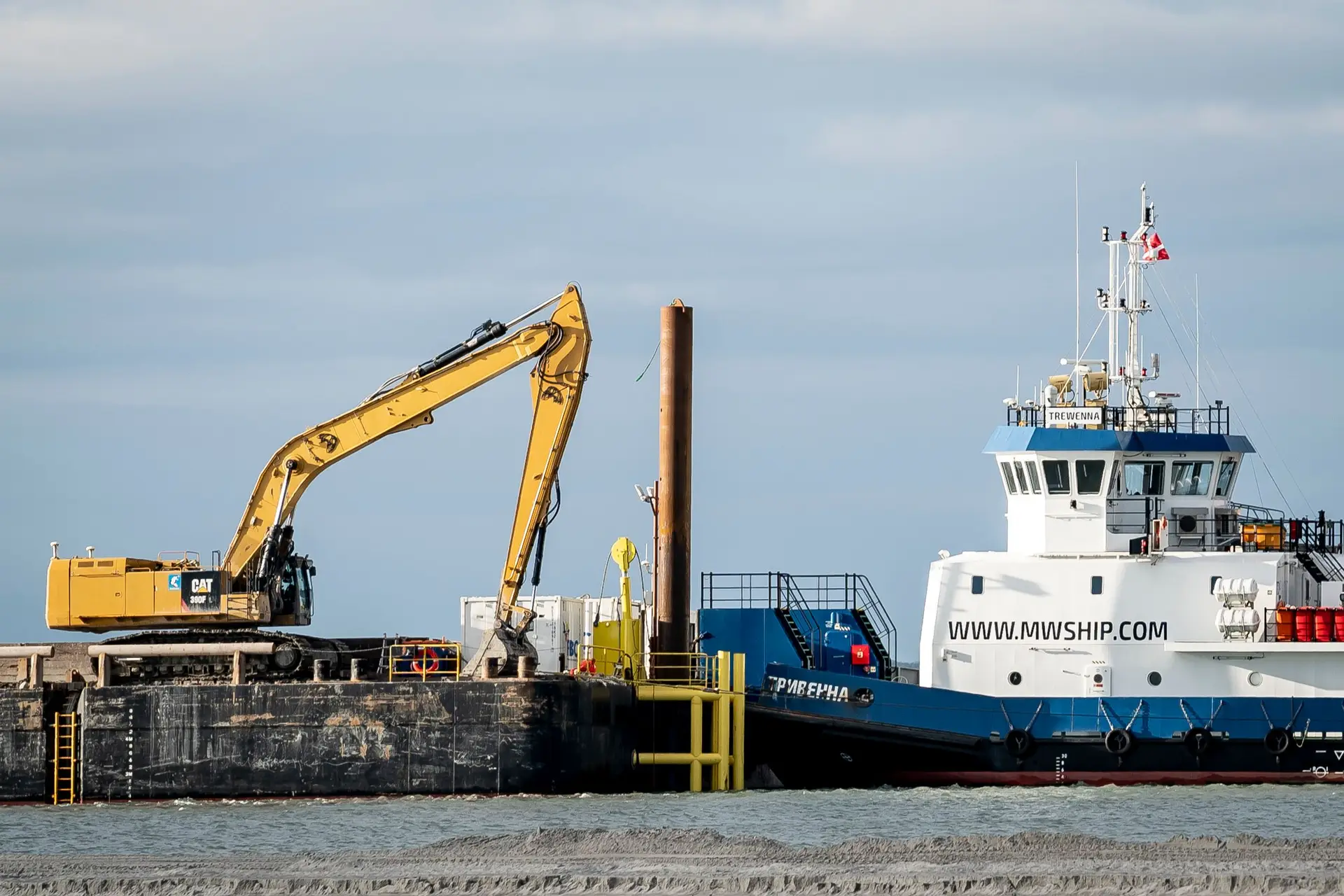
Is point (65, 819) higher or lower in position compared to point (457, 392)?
lower

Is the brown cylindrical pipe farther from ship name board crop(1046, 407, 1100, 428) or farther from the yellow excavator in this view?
ship name board crop(1046, 407, 1100, 428)

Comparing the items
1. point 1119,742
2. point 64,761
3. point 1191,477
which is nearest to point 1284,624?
point 1191,477

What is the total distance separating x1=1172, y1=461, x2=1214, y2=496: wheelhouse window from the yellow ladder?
16.2m

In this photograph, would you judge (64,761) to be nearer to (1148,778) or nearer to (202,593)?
(202,593)

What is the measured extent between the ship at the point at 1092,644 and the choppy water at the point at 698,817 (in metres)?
0.59

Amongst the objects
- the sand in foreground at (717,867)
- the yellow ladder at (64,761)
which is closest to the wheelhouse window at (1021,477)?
the sand in foreground at (717,867)

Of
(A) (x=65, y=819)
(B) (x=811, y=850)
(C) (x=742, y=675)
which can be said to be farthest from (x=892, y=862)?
(A) (x=65, y=819)

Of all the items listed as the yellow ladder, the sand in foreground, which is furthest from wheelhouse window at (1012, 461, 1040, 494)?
the yellow ladder

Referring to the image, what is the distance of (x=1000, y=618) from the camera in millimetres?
29828

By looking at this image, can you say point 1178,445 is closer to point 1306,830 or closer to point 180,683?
point 1306,830

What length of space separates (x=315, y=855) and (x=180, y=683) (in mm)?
7774

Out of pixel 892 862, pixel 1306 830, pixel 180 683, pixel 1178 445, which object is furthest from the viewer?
pixel 1178 445

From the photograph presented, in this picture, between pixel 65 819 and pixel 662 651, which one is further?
pixel 662 651

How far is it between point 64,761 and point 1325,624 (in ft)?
58.1
